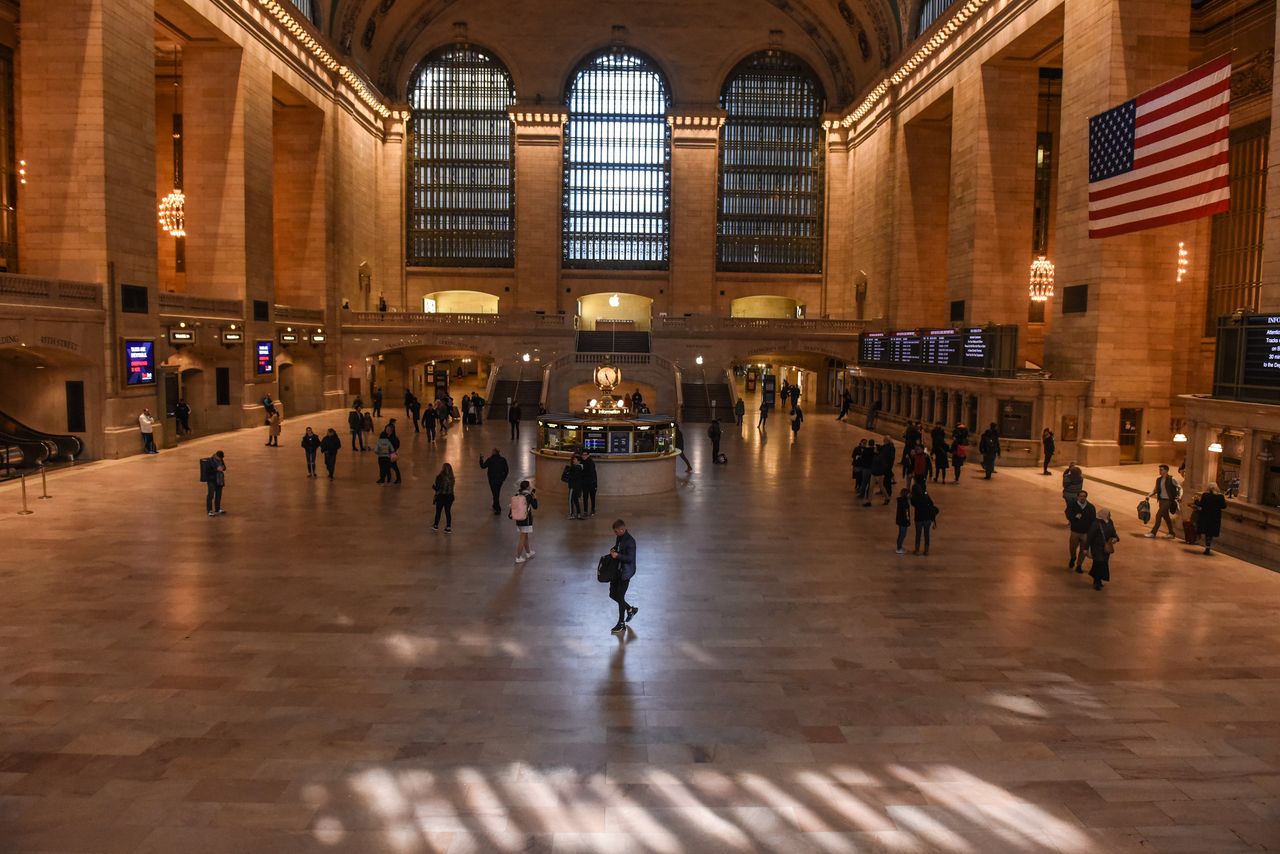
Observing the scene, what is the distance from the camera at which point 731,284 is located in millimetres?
48625

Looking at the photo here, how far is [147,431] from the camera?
902 inches

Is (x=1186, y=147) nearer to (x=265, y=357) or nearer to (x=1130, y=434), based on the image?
(x=1130, y=434)

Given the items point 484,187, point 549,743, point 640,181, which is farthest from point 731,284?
point 549,743

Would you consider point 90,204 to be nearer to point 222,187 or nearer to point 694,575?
point 222,187

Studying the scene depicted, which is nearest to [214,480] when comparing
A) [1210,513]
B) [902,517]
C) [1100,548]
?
[902,517]

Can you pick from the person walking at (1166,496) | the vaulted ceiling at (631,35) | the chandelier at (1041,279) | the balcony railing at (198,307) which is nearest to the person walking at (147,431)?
the balcony railing at (198,307)

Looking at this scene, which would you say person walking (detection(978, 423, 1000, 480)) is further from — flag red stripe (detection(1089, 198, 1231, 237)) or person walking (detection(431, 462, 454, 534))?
person walking (detection(431, 462, 454, 534))

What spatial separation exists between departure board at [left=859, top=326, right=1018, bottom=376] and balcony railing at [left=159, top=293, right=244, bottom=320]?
21754mm

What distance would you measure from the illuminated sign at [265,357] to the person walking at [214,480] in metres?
15.9

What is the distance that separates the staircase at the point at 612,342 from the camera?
39.0m

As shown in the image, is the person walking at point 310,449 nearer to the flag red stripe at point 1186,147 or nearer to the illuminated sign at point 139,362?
the illuminated sign at point 139,362

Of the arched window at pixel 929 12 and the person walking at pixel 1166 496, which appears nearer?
the person walking at pixel 1166 496

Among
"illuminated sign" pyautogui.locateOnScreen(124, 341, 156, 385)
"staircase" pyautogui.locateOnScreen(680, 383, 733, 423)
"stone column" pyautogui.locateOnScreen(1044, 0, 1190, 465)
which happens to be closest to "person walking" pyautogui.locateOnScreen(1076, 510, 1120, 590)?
"stone column" pyautogui.locateOnScreen(1044, 0, 1190, 465)

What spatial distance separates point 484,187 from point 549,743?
44.1 meters
